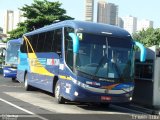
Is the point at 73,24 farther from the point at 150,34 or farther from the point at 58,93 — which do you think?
the point at 150,34

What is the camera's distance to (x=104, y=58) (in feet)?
54.2

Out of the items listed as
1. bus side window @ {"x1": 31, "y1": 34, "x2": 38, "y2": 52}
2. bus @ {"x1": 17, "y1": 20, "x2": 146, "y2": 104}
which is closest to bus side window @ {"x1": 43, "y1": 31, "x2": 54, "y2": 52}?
bus @ {"x1": 17, "y1": 20, "x2": 146, "y2": 104}

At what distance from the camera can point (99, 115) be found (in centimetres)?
1523

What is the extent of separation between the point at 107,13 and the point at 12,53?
2772 inches

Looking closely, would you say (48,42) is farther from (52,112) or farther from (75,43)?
(52,112)

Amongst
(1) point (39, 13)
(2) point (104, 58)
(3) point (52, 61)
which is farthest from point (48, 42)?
(1) point (39, 13)

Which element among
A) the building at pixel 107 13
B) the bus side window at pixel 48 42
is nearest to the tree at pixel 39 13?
the bus side window at pixel 48 42

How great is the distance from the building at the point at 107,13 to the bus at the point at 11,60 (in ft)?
202

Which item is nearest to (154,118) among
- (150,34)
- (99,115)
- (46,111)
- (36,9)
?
(99,115)

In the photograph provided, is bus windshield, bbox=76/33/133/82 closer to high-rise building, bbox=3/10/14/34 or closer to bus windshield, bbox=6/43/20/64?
bus windshield, bbox=6/43/20/64

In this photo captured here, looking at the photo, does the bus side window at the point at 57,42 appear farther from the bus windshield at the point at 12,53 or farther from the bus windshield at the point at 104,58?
the bus windshield at the point at 12,53

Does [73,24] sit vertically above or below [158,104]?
above

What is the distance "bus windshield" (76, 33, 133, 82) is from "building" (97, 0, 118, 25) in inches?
3063

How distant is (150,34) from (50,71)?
23.7m
